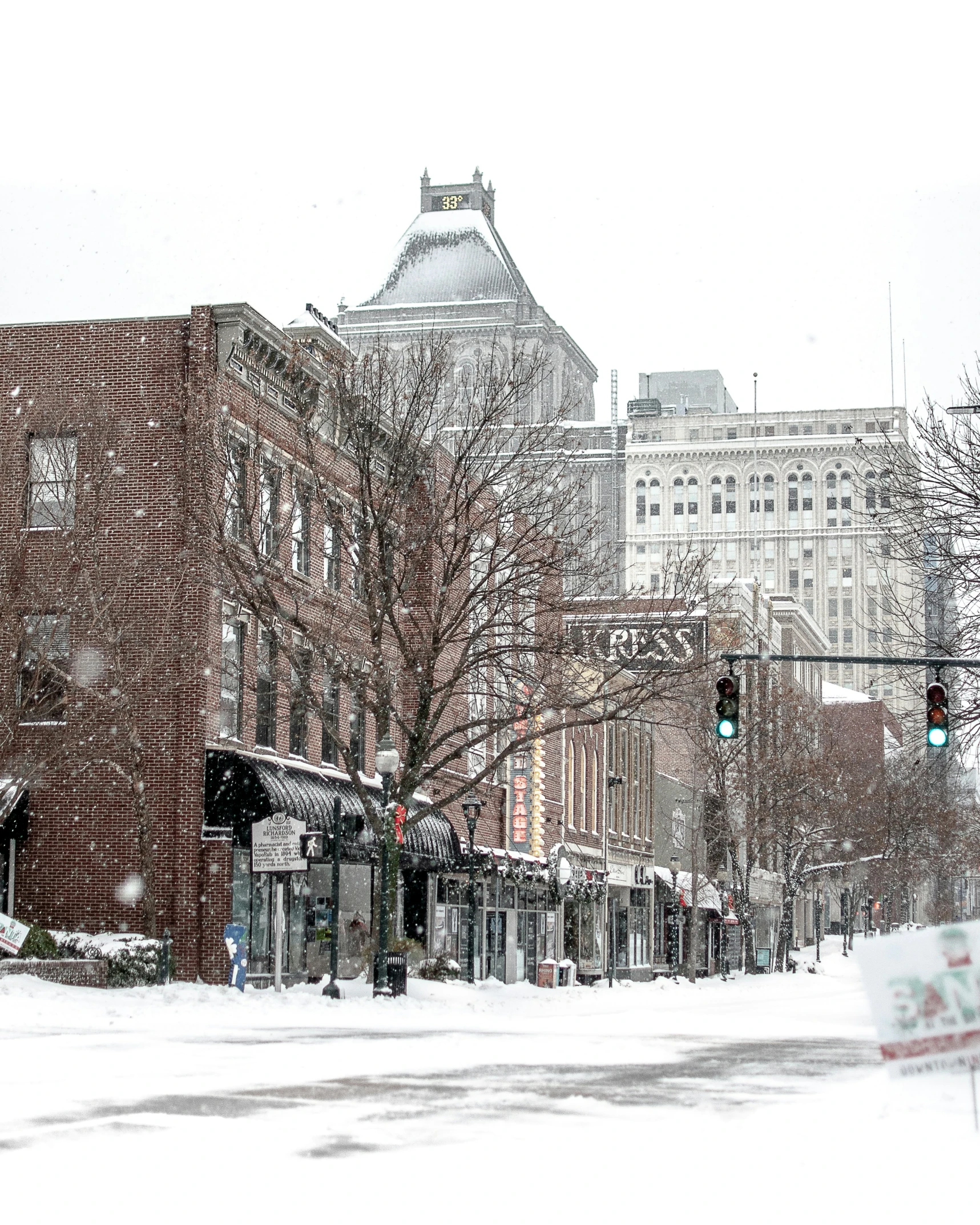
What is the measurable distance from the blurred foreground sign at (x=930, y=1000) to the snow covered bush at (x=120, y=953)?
19.7 m

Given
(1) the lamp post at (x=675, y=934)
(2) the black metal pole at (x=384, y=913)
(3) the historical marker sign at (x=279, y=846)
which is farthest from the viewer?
(1) the lamp post at (x=675, y=934)

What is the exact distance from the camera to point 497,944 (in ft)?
156

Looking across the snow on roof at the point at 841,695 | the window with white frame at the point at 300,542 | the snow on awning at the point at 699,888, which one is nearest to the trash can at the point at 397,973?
the window with white frame at the point at 300,542

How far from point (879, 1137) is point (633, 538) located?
16553cm

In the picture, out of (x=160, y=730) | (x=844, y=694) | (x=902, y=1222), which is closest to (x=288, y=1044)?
(x=902, y=1222)

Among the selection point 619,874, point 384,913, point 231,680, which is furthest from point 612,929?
point 384,913

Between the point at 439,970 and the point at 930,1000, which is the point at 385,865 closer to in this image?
the point at 439,970

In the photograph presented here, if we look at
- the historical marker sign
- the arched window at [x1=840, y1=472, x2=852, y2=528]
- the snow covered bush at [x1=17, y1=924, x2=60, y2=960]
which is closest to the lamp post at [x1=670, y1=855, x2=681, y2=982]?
the historical marker sign

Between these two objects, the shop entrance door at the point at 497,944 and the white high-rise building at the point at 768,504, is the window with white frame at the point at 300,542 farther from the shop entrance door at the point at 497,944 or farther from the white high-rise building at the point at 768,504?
the white high-rise building at the point at 768,504

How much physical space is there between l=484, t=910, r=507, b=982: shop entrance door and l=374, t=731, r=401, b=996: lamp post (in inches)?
689

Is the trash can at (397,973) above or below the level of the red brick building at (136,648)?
below

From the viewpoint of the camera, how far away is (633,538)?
6949 inches

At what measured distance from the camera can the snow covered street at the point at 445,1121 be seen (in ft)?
30.9

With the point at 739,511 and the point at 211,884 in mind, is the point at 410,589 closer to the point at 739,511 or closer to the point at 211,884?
the point at 211,884
